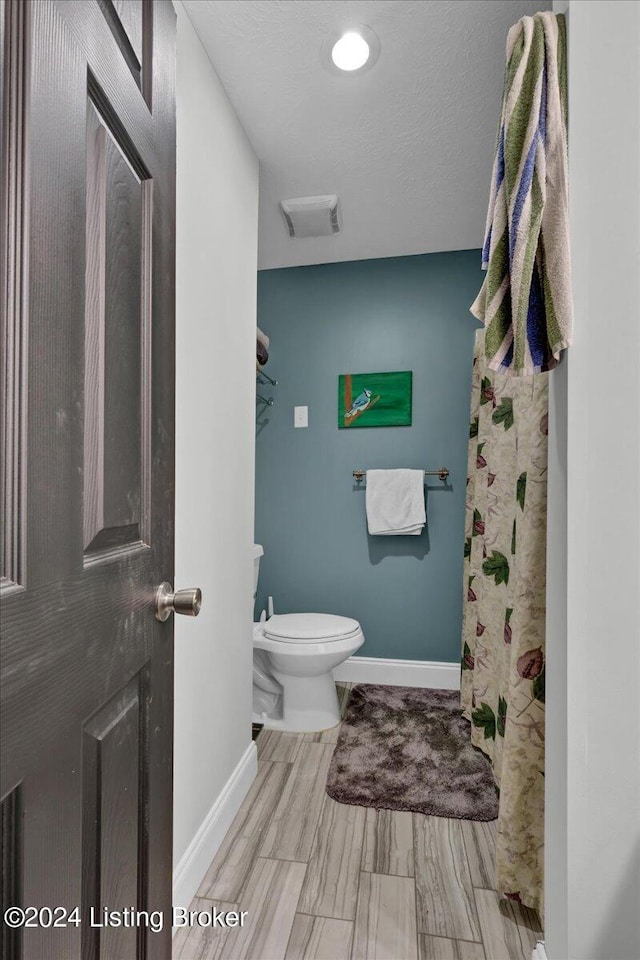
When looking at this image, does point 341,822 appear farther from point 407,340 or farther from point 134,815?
point 407,340

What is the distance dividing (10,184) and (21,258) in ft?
0.20

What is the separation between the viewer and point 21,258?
0.47 meters

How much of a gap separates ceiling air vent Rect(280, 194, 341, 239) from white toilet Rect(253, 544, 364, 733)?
55.8 inches

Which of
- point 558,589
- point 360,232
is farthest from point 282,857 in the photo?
point 360,232

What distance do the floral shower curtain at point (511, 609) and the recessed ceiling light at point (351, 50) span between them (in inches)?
39.2

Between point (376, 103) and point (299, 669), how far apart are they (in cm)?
204

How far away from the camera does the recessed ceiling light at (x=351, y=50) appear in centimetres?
140

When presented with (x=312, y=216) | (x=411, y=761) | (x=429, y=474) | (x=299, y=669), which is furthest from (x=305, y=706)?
(x=312, y=216)

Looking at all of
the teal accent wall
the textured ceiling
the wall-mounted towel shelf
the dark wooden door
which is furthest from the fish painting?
the dark wooden door

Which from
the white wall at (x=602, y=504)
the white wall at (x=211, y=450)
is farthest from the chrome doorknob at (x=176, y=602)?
the white wall at (x=602, y=504)

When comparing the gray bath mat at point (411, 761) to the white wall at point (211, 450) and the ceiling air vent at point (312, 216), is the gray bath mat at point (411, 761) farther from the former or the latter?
the ceiling air vent at point (312, 216)

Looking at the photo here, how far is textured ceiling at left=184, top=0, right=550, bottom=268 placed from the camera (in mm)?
1358

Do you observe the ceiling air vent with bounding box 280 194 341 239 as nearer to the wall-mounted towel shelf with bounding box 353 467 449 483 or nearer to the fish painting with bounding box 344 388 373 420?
the fish painting with bounding box 344 388 373 420

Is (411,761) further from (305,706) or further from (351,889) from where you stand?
(351,889)
